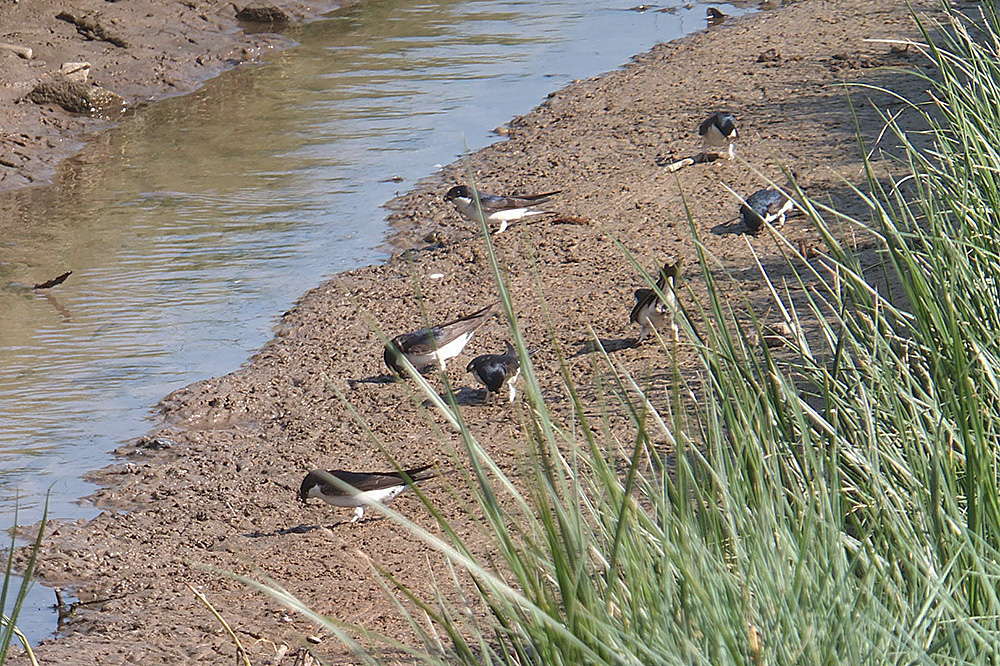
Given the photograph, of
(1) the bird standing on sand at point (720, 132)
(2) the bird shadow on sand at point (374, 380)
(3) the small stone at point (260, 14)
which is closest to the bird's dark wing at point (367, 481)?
(2) the bird shadow on sand at point (374, 380)

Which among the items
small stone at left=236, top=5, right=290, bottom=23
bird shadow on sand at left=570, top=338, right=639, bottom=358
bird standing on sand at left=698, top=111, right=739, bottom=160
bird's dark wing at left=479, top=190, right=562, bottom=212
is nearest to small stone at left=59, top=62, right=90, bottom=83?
small stone at left=236, top=5, right=290, bottom=23

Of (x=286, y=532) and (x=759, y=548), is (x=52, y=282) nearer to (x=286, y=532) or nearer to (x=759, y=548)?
(x=286, y=532)

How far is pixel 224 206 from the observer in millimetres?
10180

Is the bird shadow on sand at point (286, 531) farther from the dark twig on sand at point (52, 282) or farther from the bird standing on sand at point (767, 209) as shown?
the dark twig on sand at point (52, 282)

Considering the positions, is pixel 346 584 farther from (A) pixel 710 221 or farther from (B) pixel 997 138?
(A) pixel 710 221

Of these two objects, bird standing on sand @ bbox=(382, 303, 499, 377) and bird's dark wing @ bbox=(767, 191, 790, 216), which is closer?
bird standing on sand @ bbox=(382, 303, 499, 377)

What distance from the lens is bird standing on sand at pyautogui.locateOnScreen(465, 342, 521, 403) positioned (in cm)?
619

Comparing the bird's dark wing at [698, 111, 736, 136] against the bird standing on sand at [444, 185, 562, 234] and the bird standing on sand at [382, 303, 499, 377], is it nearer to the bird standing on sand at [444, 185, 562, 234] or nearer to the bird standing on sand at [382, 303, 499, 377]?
the bird standing on sand at [444, 185, 562, 234]

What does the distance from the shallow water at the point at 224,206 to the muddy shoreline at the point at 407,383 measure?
13.4 inches

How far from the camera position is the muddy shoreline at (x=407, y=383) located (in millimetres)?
4777

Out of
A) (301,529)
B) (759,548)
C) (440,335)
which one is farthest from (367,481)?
(759,548)

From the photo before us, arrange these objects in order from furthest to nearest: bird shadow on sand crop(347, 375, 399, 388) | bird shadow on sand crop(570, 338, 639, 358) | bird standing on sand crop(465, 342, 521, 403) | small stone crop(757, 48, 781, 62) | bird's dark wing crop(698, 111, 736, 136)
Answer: small stone crop(757, 48, 781, 62), bird's dark wing crop(698, 111, 736, 136), bird shadow on sand crop(347, 375, 399, 388), bird shadow on sand crop(570, 338, 639, 358), bird standing on sand crop(465, 342, 521, 403)

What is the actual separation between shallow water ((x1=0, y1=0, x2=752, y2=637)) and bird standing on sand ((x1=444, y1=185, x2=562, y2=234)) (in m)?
0.70

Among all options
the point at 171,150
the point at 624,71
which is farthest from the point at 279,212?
the point at 624,71
